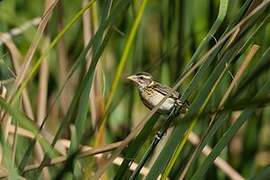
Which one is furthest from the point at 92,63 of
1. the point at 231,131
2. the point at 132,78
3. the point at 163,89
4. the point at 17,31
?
the point at 17,31

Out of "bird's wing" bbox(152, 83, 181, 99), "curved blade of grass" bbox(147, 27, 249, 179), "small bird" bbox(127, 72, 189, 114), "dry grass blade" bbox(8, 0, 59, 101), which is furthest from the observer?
"small bird" bbox(127, 72, 189, 114)

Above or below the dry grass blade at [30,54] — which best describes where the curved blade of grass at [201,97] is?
below

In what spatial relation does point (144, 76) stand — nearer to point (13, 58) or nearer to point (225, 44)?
point (13, 58)

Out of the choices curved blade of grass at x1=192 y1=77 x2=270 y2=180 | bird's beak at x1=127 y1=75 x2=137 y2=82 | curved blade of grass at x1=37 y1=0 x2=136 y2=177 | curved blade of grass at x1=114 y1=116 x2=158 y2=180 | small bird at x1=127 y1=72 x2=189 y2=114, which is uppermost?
curved blade of grass at x1=37 y1=0 x2=136 y2=177

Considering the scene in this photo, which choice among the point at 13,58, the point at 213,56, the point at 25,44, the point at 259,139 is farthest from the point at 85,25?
the point at 25,44

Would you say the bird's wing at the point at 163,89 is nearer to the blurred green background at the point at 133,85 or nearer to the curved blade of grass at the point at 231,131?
the blurred green background at the point at 133,85

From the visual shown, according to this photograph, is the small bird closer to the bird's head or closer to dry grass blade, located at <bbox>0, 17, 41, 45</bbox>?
the bird's head

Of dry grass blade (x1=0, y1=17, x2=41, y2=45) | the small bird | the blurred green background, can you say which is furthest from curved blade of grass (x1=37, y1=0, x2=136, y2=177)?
the small bird

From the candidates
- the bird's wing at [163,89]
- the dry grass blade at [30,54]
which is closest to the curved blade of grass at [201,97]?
the dry grass blade at [30,54]
